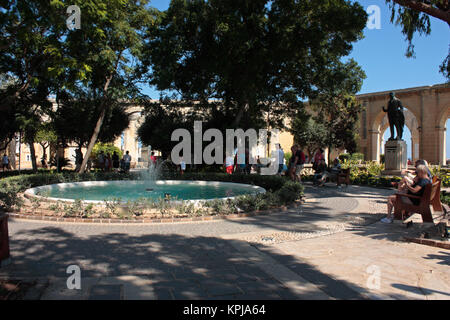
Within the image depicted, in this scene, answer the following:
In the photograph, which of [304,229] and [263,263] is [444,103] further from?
[263,263]

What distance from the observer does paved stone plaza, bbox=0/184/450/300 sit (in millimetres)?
3352

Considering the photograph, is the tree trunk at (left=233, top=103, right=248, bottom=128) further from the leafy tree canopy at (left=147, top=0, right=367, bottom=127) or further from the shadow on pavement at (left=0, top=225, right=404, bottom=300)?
the shadow on pavement at (left=0, top=225, right=404, bottom=300)

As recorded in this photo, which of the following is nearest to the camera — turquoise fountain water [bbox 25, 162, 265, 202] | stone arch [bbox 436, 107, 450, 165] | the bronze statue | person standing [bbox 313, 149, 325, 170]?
turquoise fountain water [bbox 25, 162, 265, 202]

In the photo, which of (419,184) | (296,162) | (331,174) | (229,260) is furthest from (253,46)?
(229,260)

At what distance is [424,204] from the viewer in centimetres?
595

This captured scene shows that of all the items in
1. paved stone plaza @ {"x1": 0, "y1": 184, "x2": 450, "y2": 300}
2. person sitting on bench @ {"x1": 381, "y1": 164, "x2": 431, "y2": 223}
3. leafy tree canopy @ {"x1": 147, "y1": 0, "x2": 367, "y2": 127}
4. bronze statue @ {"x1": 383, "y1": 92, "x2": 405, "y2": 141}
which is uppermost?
leafy tree canopy @ {"x1": 147, "y1": 0, "x2": 367, "y2": 127}

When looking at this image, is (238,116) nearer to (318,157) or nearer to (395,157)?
(318,157)

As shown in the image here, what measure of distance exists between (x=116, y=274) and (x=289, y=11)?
14266 millimetres

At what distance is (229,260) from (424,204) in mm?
3990

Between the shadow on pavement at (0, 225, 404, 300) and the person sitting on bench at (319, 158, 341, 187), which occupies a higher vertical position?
the person sitting on bench at (319, 158, 341, 187)

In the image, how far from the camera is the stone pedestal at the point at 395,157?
52.2ft

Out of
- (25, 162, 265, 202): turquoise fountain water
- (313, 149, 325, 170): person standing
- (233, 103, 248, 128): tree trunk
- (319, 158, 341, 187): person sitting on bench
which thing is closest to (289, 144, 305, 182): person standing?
(319, 158, 341, 187): person sitting on bench

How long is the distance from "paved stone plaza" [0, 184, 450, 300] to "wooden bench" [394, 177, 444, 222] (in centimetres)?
31
